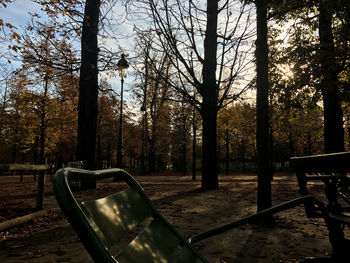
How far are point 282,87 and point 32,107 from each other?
19.6 metres

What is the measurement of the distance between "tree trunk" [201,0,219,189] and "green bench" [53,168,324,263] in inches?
365

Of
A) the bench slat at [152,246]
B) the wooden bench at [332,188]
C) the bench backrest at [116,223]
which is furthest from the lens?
the wooden bench at [332,188]

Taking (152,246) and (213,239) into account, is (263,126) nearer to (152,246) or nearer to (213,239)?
(213,239)

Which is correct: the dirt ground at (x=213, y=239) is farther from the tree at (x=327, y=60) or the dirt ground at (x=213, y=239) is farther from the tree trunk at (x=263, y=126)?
the tree at (x=327, y=60)

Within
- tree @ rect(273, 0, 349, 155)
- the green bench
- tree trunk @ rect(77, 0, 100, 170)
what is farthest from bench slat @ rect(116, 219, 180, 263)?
tree trunk @ rect(77, 0, 100, 170)

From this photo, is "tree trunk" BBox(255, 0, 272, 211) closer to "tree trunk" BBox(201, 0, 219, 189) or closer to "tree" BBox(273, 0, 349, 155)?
"tree" BBox(273, 0, 349, 155)

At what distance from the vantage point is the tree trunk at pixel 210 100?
10797mm

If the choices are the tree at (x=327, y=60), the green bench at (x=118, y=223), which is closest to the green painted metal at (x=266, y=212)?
the green bench at (x=118, y=223)

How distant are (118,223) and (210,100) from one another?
33.3ft

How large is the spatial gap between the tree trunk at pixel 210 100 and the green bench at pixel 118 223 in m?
9.27

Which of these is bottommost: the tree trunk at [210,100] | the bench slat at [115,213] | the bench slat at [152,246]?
the bench slat at [152,246]

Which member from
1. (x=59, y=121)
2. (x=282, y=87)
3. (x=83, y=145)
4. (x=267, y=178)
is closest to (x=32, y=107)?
(x=59, y=121)

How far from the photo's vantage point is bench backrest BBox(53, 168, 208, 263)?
28.0 inches

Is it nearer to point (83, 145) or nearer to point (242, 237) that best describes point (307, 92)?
point (242, 237)
